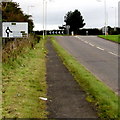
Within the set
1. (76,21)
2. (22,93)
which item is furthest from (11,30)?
(76,21)

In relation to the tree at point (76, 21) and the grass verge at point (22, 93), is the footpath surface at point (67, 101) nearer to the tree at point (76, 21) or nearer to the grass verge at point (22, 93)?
the grass verge at point (22, 93)

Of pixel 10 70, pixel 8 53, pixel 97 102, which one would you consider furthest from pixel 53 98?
pixel 8 53

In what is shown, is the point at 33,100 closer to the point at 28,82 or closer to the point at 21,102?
the point at 21,102

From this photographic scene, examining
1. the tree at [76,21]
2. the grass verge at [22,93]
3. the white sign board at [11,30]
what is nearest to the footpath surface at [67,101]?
the grass verge at [22,93]

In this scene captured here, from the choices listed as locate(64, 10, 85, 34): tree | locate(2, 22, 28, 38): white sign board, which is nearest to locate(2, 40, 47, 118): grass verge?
locate(2, 22, 28, 38): white sign board

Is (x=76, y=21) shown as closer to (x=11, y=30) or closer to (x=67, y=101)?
(x=11, y=30)

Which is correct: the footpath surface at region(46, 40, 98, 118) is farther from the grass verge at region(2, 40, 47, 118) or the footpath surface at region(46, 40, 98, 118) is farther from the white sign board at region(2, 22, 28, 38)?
the white sign board at region(2, 22, 28, 38)

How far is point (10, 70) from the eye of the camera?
14008 millimetres

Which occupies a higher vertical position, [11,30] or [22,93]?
[11,30]

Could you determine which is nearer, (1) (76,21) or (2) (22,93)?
(2) (22,93)

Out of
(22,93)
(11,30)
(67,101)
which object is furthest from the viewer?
(11,30)

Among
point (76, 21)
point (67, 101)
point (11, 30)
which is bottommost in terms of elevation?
point (67, 101)

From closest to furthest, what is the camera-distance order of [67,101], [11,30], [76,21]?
[67,101] < [11,30] < [76,21]

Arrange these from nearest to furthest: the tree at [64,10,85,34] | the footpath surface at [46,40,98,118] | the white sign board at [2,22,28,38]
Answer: the footpath surface at [46,40,98,118], the white sign board at [2,22,28,38], the tree at [64,10,85,34]
